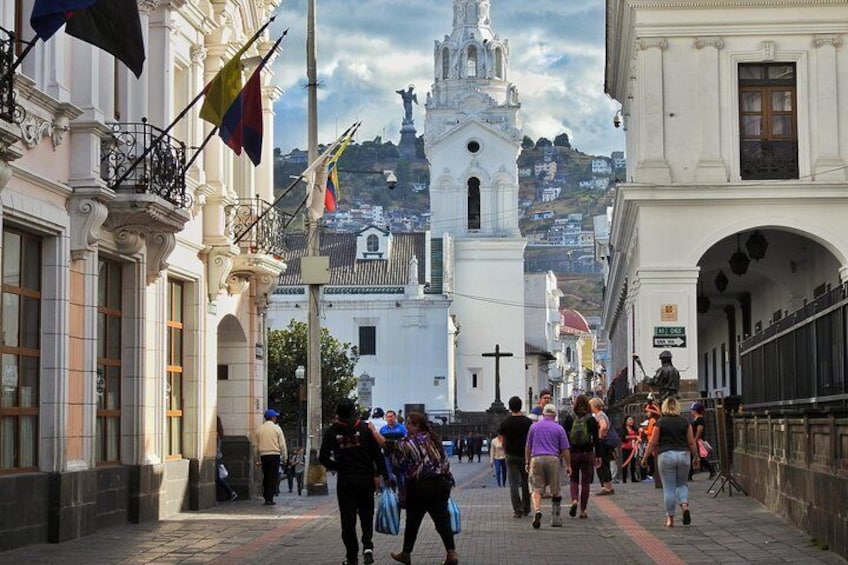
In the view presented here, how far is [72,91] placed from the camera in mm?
19703

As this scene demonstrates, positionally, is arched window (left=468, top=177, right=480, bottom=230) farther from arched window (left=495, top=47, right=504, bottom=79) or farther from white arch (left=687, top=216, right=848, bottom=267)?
white arch (left=687, top=216, right=848, bottom=267)

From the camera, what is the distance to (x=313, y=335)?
1244 inches

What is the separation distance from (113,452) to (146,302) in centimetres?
220

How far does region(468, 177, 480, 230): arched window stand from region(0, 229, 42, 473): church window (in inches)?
3488

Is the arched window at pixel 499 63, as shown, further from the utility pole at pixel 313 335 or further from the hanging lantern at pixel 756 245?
the utility pole at pixel 313 335

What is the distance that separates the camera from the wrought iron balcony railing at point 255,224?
27469mm

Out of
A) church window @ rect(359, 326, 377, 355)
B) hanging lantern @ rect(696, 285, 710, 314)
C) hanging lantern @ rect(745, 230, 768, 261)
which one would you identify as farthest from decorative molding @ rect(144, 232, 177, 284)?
church window @ rect(359, 326, 377, 355)

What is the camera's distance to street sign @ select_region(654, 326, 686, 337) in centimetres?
3531

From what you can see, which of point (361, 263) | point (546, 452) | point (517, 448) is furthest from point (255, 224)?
point (361, 263)

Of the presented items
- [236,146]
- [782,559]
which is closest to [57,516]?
[236,146]

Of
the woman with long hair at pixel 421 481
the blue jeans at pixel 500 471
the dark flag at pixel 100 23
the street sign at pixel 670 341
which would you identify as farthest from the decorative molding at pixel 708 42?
the woman with long hair at pixel 421 481

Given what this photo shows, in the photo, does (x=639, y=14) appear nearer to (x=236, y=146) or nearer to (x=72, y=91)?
(x=236, y=146)

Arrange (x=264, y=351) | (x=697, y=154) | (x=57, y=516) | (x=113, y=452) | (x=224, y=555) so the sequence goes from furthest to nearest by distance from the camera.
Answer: (x=697, y=154) < (x=264, y=351) < (x=113, y=452) < (x=57, y=516) < (x=224, y=555)

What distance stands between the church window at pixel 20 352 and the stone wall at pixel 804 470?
28.9 ft
